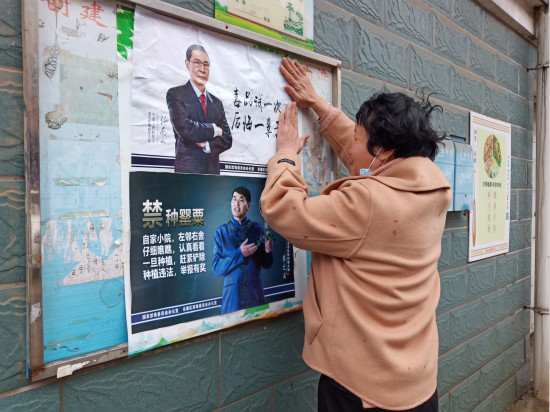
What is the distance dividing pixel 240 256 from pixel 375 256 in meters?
0.49

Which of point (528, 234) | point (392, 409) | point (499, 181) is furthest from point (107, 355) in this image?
point (528, 234)

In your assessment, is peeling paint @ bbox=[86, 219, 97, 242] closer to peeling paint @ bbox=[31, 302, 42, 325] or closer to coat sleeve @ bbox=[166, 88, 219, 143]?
peeling paint @ bbox=[31, 302, 42, 325]

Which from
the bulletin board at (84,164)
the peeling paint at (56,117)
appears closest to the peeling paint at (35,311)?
the bulletin board at (84,164)

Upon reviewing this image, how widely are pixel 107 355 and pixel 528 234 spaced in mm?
3724

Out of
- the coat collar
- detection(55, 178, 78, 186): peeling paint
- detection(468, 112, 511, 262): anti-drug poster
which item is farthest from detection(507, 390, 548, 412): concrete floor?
detection(55, 178, 78, 186): peeling paint

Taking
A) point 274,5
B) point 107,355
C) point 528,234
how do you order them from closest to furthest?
point 107,355 → point 274,5 → point 528,234

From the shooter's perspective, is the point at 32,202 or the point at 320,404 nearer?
the point at 32,202

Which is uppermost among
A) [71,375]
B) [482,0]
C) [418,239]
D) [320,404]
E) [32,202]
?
[482,0]

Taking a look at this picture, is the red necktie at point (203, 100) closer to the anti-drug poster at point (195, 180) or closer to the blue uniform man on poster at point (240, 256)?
the anti-drug poster at point (195, 180)

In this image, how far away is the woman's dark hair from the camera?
44.2 inches

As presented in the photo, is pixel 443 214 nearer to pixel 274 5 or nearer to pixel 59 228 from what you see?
pixel 274 5

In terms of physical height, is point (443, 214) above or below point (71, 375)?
above

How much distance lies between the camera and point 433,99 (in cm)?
227

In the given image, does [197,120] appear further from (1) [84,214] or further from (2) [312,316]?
(2) [312,316]
